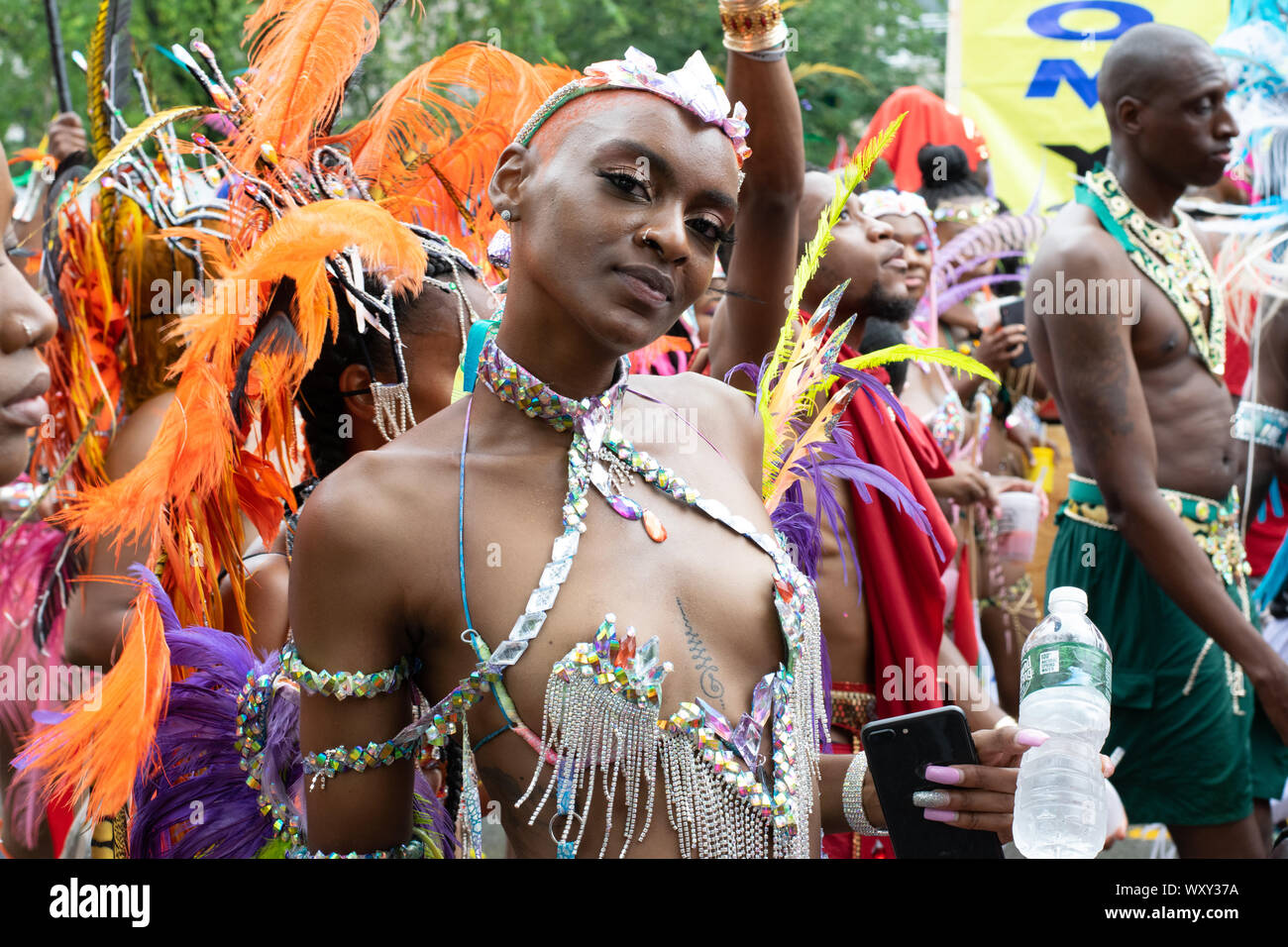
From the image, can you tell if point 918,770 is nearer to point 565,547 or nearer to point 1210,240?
point 565,547

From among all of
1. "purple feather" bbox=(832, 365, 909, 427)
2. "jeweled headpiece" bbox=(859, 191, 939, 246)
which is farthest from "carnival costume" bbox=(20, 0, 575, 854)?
"jeweled headpiece" bbox=(859, 191, 939, 246)

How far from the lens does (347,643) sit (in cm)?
177

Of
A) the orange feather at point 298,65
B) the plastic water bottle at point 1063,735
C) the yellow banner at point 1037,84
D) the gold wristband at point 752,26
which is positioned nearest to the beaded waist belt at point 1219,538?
the gold wristband at point 752,26

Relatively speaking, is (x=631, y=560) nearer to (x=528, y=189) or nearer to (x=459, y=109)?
(x=528, y=189)

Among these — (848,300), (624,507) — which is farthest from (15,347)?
(848,300)

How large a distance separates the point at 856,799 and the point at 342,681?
875 millimetres

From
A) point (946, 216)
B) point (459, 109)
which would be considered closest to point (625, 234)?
point (459, 109)

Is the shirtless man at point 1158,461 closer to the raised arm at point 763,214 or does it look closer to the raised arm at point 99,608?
the raised arm at point 763,214

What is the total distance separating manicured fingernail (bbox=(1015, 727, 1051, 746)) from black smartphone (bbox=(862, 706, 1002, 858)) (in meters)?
0.07

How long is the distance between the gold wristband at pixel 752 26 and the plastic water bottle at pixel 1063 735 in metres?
1.20

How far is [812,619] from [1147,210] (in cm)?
282

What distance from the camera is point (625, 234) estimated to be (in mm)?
1787

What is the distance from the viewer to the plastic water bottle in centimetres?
186

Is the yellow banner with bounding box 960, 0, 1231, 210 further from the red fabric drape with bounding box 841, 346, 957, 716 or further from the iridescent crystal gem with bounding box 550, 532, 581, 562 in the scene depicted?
the iridescent crystal gem with bounding box 550, 532, 581, 562
